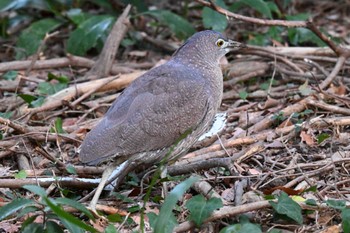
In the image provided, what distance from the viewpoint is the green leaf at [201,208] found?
3.92 m

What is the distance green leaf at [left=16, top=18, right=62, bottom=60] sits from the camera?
706cm

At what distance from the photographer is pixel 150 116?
4492mm

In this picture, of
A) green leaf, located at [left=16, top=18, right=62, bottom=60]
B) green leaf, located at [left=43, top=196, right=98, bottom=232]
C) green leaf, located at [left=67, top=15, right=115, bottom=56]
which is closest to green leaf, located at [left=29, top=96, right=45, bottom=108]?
green leaf, located at [left=67, top=15, right=115, bottom=56]

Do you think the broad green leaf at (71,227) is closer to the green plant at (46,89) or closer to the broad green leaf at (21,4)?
the green plant at (46,89)

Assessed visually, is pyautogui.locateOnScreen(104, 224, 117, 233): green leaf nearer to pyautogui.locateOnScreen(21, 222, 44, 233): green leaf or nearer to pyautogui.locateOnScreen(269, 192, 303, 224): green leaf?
pyautogui.locateOnScreen(21, 222, 44, 233): green leaf

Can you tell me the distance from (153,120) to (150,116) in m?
0.03

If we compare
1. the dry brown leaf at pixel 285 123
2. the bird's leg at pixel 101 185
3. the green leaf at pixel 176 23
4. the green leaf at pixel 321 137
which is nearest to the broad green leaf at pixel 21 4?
the green leaf at pixel 176 23

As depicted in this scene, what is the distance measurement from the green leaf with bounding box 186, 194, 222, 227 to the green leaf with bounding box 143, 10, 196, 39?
10.4 feet

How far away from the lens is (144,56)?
7270 millimetres

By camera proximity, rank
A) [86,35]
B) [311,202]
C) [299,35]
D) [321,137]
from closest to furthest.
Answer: [311,202]
[321,137]
[86,35]
[299,35]

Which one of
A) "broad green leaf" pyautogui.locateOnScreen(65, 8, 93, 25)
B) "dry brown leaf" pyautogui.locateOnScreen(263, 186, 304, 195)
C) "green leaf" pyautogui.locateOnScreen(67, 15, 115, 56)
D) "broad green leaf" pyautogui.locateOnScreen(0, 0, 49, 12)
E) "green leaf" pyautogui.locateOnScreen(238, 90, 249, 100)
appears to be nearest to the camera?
→ "dry brown leaf" pyautogui.locateOnScreen(263, 186, 304, 195)

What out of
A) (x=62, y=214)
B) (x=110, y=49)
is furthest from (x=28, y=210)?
(x=110, y=49)

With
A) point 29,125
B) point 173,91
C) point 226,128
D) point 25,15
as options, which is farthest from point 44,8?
point 173,91

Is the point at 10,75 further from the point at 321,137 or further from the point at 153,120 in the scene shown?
the point at 321,137
